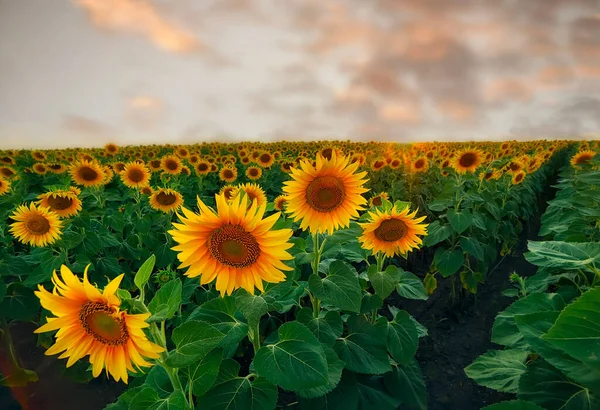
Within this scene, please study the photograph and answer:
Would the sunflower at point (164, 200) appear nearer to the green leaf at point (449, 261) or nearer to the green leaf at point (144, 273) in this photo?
the green leaf at point (449, 261)

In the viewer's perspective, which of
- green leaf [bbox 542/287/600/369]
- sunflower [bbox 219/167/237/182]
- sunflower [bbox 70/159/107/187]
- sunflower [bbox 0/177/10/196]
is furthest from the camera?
sunflower [bbox 219/167/237/182]

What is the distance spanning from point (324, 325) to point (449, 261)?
3.18m

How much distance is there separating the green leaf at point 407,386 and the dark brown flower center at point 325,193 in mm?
1355

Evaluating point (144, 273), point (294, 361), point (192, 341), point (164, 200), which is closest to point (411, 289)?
point (294, 361)

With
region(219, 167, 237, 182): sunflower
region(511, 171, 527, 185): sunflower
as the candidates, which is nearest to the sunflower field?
region(511, 171, 527, 185): sunflower

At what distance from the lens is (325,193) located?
2.23 meters

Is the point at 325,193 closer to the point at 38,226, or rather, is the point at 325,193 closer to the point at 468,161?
the point at 38,226

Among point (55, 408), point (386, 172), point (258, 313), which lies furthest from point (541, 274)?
point (386, 172)

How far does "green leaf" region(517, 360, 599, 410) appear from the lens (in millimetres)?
1475

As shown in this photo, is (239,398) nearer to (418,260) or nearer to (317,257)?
(317,257)

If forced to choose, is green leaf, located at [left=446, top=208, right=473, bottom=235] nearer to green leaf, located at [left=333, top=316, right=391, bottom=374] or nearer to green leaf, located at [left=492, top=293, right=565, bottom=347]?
green leaf, located at [left=492, top=293, right=565, bottom=347]

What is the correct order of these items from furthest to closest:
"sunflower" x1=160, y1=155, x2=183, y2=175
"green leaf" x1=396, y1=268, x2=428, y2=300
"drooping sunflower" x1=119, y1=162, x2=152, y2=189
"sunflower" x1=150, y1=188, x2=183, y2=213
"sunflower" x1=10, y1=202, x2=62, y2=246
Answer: "sunflower" x1=160, y1=155, x2=183, y2=175, "drooping sunflower" x1=119, y1=162, x2=152, y2=189, "sunflower" x1=150, y1=188, x2=183, y2=213, "sunflower" x1=10, y1=202, x2=62, y2=246, "green leaf" x1=396, y1=268, x2=428, y2=300

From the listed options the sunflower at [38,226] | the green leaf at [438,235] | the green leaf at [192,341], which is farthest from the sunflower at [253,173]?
the green leaf at [192,341]

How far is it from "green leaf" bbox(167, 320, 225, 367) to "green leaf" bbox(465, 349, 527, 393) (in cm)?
149
